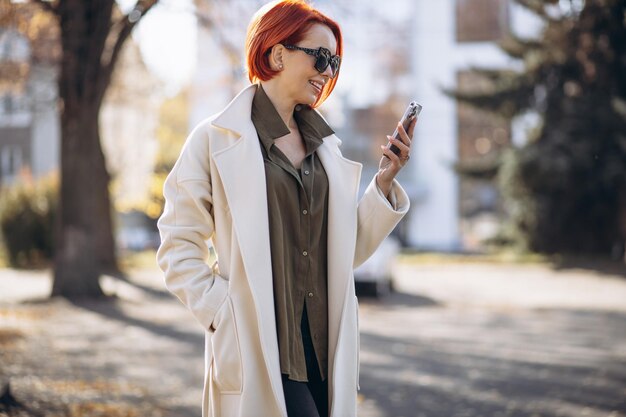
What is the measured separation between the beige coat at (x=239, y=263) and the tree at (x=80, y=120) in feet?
37.2

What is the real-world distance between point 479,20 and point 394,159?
140 feet

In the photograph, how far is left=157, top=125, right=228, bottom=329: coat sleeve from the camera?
2.91 meters

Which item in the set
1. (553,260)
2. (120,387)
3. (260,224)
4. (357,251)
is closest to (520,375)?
(120,387)

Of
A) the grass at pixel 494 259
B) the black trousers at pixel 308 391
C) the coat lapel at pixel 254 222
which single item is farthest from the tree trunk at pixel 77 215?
the grass at pixel 494 259

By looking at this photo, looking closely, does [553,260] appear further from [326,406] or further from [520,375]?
[326,406]

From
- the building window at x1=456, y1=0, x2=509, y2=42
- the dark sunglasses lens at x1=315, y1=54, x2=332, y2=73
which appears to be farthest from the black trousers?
the building window at x1=456, y1=0, x2=509, y2=42

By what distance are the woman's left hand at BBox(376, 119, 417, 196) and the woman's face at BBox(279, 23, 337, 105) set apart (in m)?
0.33

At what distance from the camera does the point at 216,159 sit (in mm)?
2963

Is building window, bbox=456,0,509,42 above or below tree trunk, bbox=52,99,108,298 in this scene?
above

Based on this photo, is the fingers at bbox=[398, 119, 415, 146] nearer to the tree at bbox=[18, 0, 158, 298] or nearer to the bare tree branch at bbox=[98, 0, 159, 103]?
the bare tree branch at bbox=[98, 0, 159, 103]

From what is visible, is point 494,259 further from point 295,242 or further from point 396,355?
point 295,242

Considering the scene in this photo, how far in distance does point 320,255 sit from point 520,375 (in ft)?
20.1

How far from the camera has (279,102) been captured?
3180mm

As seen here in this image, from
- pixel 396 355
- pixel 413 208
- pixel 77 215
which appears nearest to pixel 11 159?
pixel 413 208
